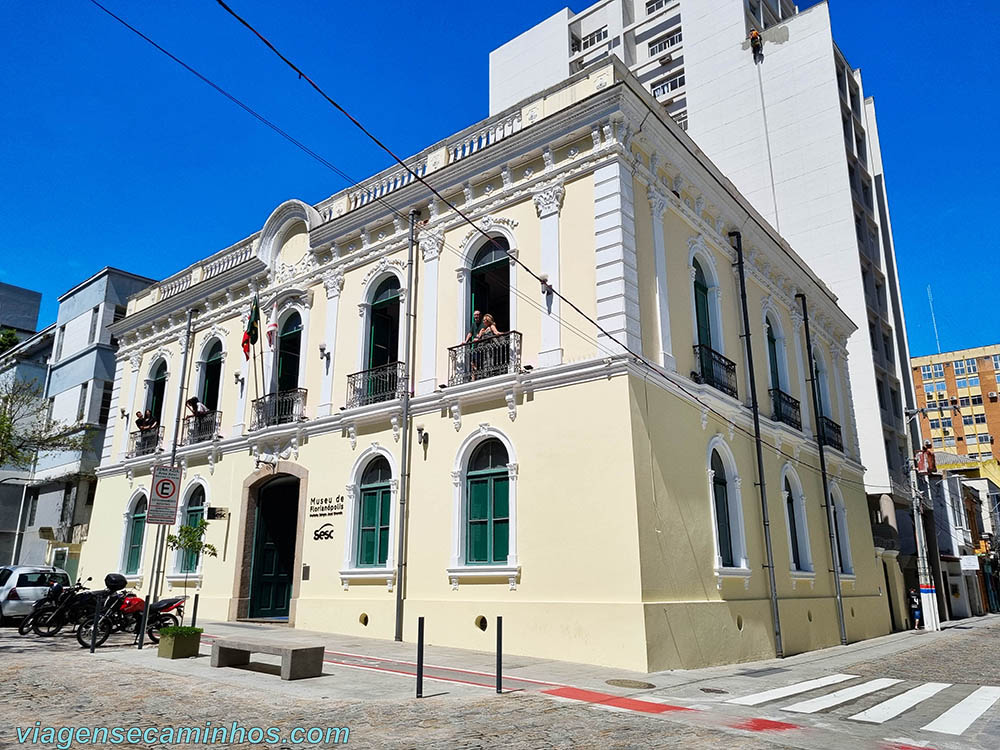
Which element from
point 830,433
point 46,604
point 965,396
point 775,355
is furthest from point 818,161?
point 965,396

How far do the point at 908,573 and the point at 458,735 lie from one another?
33516 millimetres

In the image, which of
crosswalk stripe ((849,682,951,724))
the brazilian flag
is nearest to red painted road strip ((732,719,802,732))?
crosswalk stripe ((849,682,951,724))

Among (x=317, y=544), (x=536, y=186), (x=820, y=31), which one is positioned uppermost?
(x=820, y=31)

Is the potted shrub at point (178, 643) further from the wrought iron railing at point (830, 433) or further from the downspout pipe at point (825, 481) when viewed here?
the wrought iron railing at point (830, 433)

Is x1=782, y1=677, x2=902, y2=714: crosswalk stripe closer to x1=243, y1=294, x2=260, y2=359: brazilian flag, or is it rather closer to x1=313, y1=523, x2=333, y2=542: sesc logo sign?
x1=313, y1=523, x2=333, y2=542: sesc logo sign

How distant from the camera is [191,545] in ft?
58.9

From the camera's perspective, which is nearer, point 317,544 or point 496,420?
point 496,420

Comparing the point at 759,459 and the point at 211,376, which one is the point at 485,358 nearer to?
the point at 759,459

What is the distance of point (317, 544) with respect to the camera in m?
17.8

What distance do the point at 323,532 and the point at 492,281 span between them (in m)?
7.19

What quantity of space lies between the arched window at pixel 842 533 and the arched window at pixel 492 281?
40.7 ft

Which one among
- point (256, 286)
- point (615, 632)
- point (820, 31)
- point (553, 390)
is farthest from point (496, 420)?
point (820, 31)

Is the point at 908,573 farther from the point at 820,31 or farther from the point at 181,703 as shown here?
the point at 181,703

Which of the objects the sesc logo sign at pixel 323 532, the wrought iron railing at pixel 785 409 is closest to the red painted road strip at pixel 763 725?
the sesc logo sign at pixel 323 532
